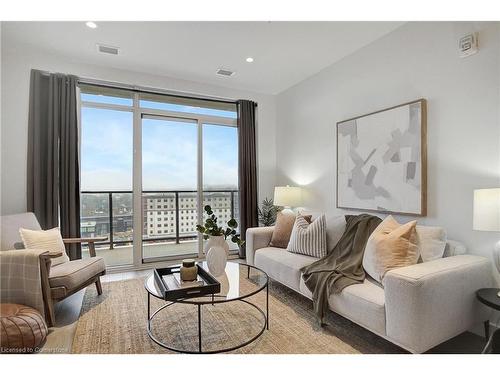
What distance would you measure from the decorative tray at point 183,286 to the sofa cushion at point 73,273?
726 mm

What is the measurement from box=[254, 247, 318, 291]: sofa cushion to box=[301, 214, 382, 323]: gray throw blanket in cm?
11

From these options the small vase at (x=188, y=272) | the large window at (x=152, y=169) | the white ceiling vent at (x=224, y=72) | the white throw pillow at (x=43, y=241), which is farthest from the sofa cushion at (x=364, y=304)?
the white ceiling vent at (x=224, y=72)

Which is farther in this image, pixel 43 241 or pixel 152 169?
pixel 152 169

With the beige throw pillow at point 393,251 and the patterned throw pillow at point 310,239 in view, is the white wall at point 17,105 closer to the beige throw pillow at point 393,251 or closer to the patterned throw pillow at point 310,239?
the patterned throw pillow at point 310,239

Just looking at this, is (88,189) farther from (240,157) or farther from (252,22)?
(252,22)

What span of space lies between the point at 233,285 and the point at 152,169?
2.63 meters

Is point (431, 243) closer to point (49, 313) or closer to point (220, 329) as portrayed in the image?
point (220, 329)

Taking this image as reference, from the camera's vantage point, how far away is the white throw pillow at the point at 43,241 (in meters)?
2.56

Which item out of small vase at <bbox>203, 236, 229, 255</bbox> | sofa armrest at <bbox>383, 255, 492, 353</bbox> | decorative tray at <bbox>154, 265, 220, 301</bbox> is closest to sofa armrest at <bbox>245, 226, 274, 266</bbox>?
small vase at <bbox>203, 236, 229, 255</bbox>

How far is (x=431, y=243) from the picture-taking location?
2152mm

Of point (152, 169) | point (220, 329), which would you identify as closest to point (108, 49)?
point (152, 169)

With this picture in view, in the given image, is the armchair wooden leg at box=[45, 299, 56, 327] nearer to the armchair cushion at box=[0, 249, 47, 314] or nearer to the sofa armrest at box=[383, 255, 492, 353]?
the armchair cushion at box=[0, 249, 47, 314]
